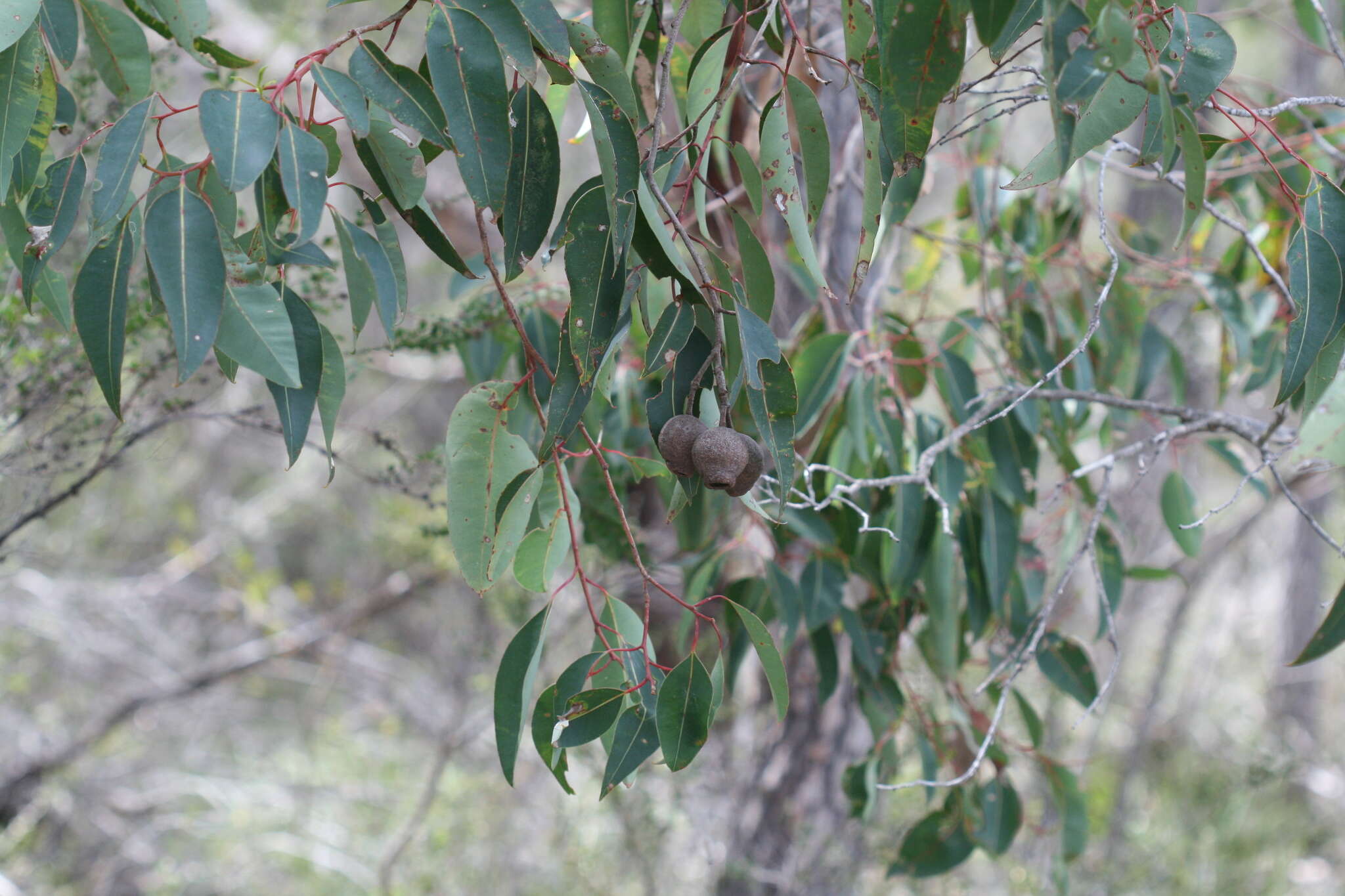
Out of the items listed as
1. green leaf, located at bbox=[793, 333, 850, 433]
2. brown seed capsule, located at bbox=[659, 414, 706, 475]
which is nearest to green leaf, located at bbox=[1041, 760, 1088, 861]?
green leaf, located at bbox=[793, 333, 850, 433]

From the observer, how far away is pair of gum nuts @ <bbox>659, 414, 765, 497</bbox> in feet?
2.47

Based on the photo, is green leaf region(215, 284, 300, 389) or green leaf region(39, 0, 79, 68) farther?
green leaf region(39, 0, 79, 68)

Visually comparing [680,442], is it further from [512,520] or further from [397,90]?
[397,90]

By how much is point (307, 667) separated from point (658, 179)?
396 cm

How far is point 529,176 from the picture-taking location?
794mm

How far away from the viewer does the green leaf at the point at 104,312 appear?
0.78 metres

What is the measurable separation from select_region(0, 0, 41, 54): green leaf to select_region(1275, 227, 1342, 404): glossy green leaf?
1048 mm

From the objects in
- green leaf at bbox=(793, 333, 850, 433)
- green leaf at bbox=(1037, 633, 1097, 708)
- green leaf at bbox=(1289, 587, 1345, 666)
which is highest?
green leaf at bbox=(793, 333, 850, 433)

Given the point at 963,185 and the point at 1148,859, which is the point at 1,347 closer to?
the point at 963,185

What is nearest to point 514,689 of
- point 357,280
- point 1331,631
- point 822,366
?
point 357,280

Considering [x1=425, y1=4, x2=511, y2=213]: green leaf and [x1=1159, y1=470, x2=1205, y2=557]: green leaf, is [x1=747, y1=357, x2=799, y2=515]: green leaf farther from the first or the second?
[x1=1159, y1=470, x2=1205, y2=557]: green leaf

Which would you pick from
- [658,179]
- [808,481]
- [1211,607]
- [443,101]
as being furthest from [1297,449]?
[1211,607]

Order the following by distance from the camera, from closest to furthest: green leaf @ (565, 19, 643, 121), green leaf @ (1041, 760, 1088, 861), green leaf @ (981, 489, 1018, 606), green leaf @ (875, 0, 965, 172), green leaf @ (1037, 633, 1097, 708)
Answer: green leaf @ (875, 0, 965, 172), green leaf @ (565, 19, 643, 121), green leaf @ (981, 489, 1018, 606), green leaf @ (1037, 633, 1097, 708), green leaf @ (1041, 760, 1088, 861)

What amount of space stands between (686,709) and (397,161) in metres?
0.51
